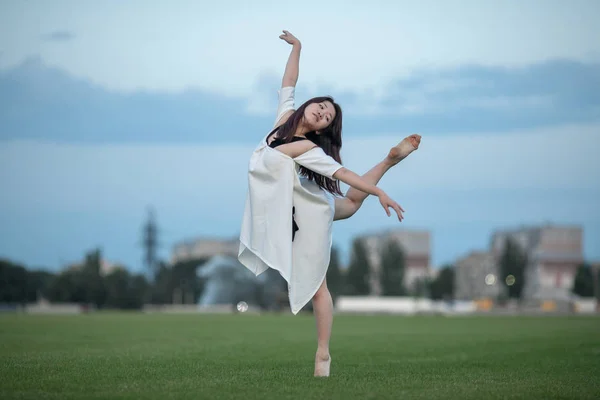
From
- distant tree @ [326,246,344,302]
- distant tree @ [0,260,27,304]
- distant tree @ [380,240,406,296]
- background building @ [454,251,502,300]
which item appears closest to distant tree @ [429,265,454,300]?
distant tree @ [380,240,406,296]

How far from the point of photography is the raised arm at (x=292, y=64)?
24.5 ft

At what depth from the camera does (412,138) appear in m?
6.95

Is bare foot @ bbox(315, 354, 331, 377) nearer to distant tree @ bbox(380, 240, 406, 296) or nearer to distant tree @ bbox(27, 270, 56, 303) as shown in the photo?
distant tree @ bbox(27, 270, 56, 303)

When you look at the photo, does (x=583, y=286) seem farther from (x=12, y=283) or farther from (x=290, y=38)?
(x=290, y=38)

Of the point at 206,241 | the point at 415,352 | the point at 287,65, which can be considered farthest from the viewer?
the point at 206,241

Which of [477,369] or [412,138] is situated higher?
[412,138]

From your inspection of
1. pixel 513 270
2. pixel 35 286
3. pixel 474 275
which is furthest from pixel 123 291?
pixel 474 275

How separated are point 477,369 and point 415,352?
3109 millimetres

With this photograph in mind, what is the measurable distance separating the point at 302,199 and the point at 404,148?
0.83 m

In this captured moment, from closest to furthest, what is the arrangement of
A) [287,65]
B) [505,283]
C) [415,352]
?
[287,65]
[415,352]
[505,283]

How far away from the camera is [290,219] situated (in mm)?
6605

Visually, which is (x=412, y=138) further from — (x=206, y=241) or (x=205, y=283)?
(x=206, y=241)

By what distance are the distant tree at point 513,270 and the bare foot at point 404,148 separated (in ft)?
308

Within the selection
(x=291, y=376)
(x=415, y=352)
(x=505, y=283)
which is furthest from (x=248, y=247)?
(x=505, y=283)
